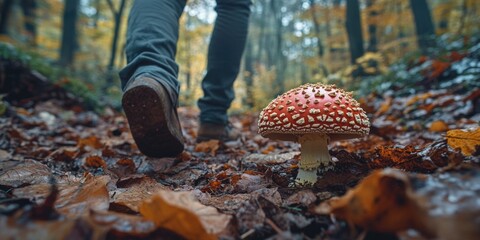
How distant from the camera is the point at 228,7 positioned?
2.48 m

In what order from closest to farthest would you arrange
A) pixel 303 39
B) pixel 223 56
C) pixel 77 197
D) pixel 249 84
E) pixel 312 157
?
pixel 77 197 → pixel 312 157 → pixel 223 56 → pixel 303 39 → pixel 249 84

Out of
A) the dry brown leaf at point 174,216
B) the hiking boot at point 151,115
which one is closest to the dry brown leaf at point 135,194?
the dry brown leaf at point 174,216

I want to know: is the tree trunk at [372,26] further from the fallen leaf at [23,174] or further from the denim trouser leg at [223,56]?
the fallen leaf at [23,174]

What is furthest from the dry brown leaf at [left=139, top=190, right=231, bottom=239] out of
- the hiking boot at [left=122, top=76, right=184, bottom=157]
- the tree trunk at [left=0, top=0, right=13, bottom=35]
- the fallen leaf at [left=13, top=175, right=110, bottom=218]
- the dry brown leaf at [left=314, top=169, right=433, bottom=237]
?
the tree trunk at [left=0, top=0, right=13, bottom=35]

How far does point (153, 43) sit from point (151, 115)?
49 cm

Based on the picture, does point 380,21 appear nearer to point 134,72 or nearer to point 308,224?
point 134,72

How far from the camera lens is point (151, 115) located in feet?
6.00

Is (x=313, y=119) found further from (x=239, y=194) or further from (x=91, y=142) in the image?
(x=91, y=142)

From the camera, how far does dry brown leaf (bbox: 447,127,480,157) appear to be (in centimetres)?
135

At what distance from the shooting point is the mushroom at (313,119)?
1.43 metres

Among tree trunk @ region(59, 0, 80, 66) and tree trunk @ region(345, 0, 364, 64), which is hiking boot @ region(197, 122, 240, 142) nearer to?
tree trunk @ region(345, 0, 364, 64)

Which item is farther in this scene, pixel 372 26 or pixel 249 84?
pixel 249 84

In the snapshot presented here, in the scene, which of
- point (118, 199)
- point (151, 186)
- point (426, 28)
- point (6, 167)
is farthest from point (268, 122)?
point (426, 28)

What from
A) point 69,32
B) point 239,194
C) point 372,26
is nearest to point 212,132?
point 239,194
